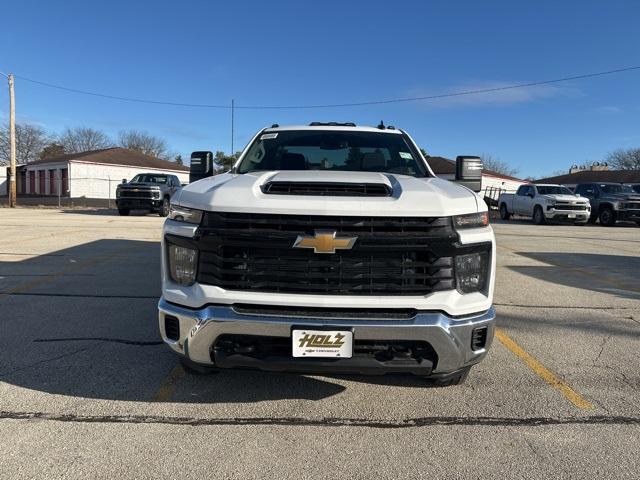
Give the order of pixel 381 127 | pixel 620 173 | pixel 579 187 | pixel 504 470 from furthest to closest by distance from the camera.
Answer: pixel 620 173, pixel 579 187, pixel 381 127, pixel 504 470

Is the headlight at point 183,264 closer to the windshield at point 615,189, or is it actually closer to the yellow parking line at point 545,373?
the yellow parking line at point 545,373

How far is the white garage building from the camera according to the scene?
1807 inches

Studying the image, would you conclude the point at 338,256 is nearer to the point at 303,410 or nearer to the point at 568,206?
the point at 303,410

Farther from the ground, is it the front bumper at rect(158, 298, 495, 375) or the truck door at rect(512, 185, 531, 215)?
the truck door at rect(512, 185, 531, 215)

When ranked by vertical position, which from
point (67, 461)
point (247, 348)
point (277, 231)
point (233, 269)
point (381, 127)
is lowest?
point (67, 461)

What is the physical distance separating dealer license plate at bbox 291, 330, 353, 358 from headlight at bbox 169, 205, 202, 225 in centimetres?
94

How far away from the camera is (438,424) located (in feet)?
11.0

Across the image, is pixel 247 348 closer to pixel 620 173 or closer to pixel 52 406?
pixel 52 406

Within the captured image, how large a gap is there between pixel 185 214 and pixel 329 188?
0.93 metres

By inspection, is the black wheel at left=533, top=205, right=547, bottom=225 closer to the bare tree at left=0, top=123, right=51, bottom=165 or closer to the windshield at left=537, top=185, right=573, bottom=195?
the windshield at left=537, top=185, right=573, bottom=195

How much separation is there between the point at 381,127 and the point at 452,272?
2.94m

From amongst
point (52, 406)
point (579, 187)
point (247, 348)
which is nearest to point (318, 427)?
point (247, 348)

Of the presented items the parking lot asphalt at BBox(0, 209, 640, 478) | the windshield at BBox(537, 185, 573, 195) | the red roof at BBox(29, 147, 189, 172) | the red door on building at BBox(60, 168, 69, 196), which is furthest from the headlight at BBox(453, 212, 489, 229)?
the red door on building at BBox(60, 168, 69, 196)

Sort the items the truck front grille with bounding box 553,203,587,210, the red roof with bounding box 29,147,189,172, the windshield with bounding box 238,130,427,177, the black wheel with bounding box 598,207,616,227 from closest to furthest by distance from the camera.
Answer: the windshield with bounding box 238,130,427,177 < the truck front grille with bounding box 553,203,587,210 < the black wheel with bounding box 598,207,616,227 < the red roof with bounding box 29,147,189,172
